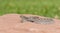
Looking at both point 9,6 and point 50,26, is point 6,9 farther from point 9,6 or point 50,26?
point 50,26

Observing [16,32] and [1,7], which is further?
[1,7]

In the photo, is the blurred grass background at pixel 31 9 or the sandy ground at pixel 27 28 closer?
the sandy ground at pixel 27 28

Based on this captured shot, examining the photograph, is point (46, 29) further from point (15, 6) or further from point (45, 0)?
point (45, 0)

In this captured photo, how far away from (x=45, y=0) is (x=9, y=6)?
318 cm

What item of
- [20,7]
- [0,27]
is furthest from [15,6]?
[0,27]

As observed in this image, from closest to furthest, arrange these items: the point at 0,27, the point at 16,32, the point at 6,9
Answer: the point at 16,32
the point at 0,27
the point at 6,9

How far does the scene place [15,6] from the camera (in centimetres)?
1174

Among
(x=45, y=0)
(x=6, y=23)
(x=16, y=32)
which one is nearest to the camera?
(x=16, y=32)

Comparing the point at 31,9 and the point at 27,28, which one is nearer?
the point at 27,28

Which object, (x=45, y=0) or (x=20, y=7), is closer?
(x=20, y=7)

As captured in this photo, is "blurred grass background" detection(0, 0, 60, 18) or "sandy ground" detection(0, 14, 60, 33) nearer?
"sandy ground" detection(0, 14, 60, 33)

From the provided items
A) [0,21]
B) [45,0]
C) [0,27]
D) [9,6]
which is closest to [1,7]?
[9,6]

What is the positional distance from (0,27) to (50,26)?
111 cm

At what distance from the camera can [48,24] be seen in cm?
618
